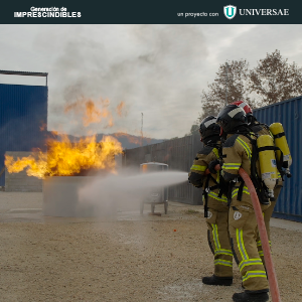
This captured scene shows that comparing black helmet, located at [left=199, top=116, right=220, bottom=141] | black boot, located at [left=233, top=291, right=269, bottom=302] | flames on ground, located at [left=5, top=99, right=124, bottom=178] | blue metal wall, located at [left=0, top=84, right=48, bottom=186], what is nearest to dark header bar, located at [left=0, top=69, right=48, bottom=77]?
blue metal wall, located at [left=0, top=84, right=48, bottom=186]

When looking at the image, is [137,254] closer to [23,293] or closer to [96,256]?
[96,256]

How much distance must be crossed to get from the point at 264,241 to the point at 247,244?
1.16 feet

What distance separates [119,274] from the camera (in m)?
5.17

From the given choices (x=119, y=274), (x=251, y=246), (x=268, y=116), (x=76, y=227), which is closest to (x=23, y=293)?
(x=119, y=274)

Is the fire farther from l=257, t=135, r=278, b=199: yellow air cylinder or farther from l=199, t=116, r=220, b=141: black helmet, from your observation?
l=257, t=135, r=278, b=199: yellow air cylinder

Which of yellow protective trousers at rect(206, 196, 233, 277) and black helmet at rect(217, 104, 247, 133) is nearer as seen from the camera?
black helmet at rect(217, 104, 247, 133)

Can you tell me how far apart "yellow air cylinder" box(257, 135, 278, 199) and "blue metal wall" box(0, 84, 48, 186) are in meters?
29.8

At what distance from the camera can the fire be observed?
441 inches

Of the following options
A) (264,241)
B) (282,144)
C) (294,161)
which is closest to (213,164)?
(282,144)

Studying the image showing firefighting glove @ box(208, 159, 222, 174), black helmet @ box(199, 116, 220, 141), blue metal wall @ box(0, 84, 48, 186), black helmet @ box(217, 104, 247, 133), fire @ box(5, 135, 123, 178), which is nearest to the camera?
black helmet @ box(217, 104, 247, 133)

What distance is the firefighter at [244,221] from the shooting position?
152 inches

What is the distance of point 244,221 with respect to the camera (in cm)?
403

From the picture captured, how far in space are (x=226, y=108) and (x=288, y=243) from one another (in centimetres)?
443

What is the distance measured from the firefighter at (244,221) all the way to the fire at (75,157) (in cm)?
755
